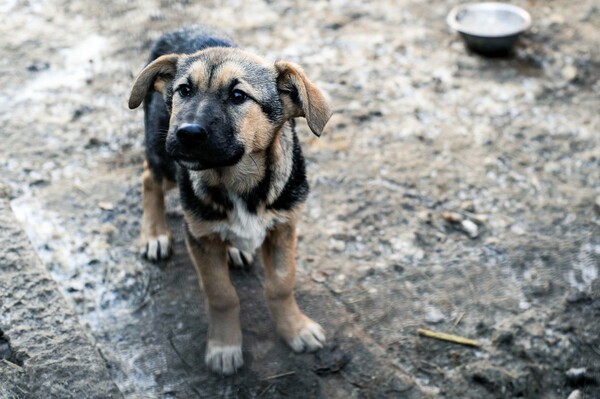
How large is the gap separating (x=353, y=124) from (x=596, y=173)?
2051mm

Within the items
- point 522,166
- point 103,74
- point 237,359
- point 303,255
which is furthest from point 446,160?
point 103,74

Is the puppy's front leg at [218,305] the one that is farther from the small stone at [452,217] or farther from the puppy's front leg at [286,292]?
the small stone at [452,217]

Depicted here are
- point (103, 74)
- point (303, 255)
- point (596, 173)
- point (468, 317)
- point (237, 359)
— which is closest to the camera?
point (237, 359)

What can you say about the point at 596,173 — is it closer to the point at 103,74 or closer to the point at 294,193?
the point at 294,193

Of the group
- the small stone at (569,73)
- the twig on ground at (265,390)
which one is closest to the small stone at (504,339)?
the twig on ground at (265,390)

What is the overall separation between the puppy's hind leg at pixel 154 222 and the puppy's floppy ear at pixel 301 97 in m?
1.38

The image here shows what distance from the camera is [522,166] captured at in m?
5.95

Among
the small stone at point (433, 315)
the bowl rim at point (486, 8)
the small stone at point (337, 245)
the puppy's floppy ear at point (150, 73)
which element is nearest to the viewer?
the puppy's floppy ear at point (150, 73)

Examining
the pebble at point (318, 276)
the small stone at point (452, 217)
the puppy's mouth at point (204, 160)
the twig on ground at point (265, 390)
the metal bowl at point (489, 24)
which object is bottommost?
the twig on ground at point (265, 390)

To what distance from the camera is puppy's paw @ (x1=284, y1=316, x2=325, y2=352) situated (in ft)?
14.4

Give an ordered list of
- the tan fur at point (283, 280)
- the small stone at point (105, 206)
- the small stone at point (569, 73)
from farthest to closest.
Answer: the small stone at point (569, 73), the small stone at point (105, 206), the tan fur at point (283, 280)

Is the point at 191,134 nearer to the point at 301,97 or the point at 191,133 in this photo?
the point at 191,133

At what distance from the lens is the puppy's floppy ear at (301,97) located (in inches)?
144

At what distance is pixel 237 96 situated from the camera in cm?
367
